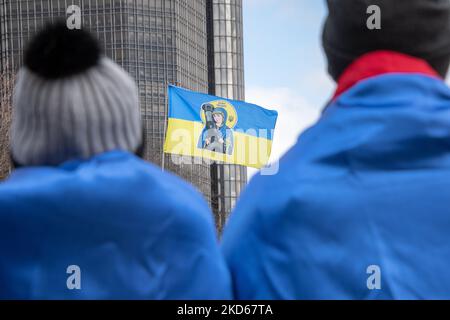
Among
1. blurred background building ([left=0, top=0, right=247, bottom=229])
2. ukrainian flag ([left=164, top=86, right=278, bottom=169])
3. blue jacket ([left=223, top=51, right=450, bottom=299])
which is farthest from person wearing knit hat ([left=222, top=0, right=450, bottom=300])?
blurred background building ([left=0, top=0, right=247, bottom=229])

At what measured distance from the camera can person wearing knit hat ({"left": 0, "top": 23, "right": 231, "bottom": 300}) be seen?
3.12 meters

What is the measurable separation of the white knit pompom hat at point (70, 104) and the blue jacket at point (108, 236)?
0.27 feet

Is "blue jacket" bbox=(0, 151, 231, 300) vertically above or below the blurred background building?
above

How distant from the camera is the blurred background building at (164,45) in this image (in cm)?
8375

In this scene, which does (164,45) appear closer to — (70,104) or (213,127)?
(213,127)

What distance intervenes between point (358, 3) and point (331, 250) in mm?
667

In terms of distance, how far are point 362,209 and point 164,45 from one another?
88244 mm

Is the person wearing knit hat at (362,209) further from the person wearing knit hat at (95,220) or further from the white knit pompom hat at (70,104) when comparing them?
the white knit pompom hat at (70,104)

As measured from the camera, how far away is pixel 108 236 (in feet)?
10.3

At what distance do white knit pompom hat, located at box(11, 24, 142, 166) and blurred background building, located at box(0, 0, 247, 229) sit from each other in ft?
226

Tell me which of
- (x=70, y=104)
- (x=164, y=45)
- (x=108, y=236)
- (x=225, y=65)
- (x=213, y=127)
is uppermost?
(x=70, y=104)

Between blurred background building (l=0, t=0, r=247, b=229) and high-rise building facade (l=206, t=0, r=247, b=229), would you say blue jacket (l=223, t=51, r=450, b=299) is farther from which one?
high-rise building facade (l=206, t=0, r=247, b=229)

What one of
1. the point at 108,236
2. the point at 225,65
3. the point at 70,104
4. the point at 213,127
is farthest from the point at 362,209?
the point at 225,65
